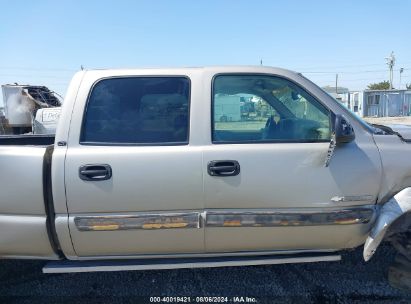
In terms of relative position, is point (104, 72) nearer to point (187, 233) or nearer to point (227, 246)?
point (187, 233)

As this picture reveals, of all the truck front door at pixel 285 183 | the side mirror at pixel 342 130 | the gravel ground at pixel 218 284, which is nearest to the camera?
the side mirror at pixel 342 130

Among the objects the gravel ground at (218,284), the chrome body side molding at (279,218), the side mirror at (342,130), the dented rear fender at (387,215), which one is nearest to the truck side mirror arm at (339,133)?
the side mirror at (342,130)

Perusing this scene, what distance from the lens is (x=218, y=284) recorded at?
3518 mm

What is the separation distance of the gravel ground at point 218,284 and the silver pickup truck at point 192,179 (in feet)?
1.73

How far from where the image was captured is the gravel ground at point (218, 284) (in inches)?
130

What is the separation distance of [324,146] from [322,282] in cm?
141

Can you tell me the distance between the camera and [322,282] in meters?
3.54

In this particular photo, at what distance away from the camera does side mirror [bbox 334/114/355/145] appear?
8.96 ft

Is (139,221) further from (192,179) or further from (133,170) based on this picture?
(192,179)

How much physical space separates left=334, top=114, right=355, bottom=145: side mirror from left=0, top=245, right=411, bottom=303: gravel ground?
1406 mm

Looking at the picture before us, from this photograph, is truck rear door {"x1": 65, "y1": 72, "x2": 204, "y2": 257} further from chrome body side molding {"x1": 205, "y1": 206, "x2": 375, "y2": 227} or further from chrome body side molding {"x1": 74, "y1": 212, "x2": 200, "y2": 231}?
chrome body side molding {"x1": 205, "y1": 206, "x2": 375, "y2": 227}

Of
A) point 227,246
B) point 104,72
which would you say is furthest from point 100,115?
point 227,246

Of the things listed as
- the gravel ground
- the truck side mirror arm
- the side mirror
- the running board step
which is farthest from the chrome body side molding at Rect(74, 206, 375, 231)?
the gravel ground

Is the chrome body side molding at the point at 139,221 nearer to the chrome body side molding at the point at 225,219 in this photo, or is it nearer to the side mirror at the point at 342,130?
the chrome body side molding at the point at 225,219
